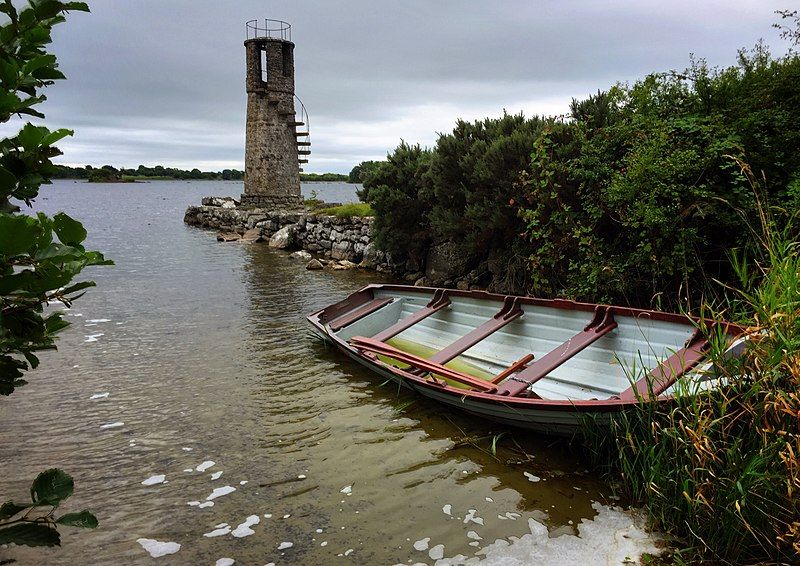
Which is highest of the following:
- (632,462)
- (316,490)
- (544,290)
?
(544,290)

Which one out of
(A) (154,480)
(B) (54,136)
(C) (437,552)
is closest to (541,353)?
(C) (437,552)

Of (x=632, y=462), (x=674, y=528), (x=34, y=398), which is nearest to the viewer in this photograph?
(x=674, y=528)

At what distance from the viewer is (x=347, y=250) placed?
1955 cm

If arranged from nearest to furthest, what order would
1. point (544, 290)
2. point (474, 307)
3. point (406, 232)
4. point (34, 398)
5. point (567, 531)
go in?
1. point (567, 531)
2. point (34, 398)
3. point (474, 307)
4. point (544, 290)
5. point (406, 232)

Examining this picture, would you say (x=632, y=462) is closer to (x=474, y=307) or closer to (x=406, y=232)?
(x=474, y=307)

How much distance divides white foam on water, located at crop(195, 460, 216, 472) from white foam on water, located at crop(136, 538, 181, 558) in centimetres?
113

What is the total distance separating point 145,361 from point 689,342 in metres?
7.61

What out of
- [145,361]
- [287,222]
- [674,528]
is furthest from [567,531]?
[287,222]

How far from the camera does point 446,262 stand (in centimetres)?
1460

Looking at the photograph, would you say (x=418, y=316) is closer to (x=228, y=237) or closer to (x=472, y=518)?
(x=472, y=518)

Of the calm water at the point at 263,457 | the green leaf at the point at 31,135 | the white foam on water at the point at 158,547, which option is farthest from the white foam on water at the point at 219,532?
the green leaf at the point at 31,135

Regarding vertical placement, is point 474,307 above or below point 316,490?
above

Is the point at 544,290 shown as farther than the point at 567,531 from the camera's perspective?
Yes

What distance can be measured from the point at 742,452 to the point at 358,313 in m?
6.37
